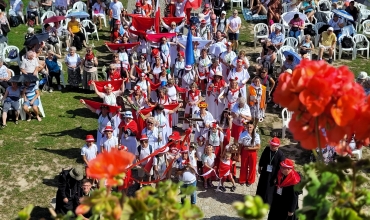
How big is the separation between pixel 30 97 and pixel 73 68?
2081 millimetres

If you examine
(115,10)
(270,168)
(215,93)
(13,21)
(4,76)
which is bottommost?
(270,168)

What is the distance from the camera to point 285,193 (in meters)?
9.17

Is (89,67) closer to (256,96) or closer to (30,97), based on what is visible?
(30,97)

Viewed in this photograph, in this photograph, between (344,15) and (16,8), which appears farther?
(16,8)

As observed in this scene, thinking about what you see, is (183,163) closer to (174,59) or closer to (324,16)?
(174,59)

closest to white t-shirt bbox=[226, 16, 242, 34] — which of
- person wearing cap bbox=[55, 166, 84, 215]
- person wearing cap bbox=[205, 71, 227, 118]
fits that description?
person wearing cap bbox=[205, 71, 227, 118]

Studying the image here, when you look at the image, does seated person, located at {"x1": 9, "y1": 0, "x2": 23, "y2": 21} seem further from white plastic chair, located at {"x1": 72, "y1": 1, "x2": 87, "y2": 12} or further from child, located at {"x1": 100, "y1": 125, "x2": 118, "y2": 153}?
child, located at {"x1": 100, "y1": 125, "x2": 118, "y2": 153}

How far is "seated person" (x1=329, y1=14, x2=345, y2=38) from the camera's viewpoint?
56.2ft

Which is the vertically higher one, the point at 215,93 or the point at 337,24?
the point at 337,24

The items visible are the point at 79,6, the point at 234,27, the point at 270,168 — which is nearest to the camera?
the point at 270,168

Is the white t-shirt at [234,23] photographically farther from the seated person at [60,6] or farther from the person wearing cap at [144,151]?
the person wearing cap at [144,151]

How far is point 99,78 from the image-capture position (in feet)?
51.5

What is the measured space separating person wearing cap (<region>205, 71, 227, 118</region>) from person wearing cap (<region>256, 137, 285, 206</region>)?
3502 mm

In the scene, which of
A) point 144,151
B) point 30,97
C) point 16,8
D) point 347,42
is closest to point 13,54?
point 30,97
